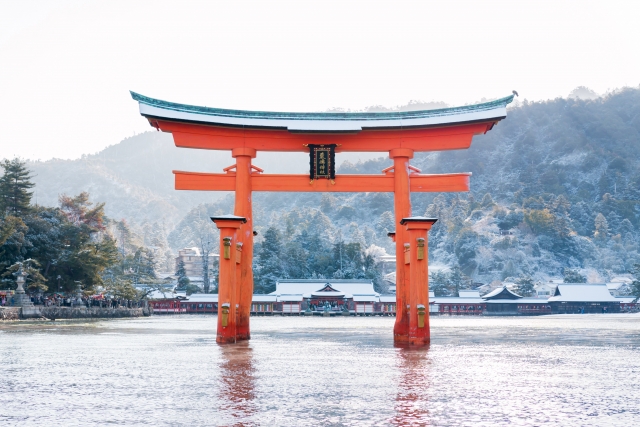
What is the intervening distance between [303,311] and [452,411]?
7227cm

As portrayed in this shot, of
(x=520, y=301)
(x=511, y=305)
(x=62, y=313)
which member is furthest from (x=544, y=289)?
(x=62, y=313)

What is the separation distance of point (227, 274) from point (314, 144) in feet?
17.3

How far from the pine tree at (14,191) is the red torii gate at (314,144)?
33040 mm

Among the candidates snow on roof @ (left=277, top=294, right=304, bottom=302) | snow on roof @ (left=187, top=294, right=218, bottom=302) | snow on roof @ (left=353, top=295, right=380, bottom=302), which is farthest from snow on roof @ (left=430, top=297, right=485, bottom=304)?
snow on roof @ (left=187, top=294, right=218, bottom=302)

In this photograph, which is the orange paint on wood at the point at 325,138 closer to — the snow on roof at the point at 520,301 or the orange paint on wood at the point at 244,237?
the orange paint on wood at the point at 244,237

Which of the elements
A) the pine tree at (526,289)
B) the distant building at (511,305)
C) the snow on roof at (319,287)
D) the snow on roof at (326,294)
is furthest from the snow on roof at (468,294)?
the snow on roof at (326,294)

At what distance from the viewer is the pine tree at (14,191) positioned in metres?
51.2

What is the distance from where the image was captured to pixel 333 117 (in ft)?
74.7

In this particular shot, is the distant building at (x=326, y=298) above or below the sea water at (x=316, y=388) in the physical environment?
above

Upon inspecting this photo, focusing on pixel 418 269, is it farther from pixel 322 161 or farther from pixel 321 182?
pixel 322 161

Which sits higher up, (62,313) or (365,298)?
(365,298)

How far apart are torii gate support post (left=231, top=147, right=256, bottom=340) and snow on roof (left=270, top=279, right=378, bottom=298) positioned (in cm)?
6090

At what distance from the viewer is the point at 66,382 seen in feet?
41.8

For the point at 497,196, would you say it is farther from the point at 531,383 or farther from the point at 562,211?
the point at 531,383
